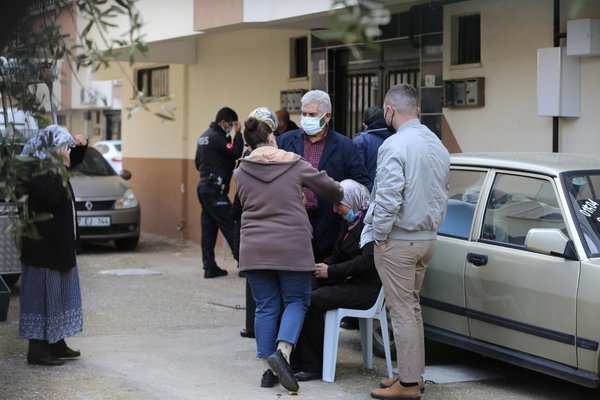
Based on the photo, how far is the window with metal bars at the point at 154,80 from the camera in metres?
17.0

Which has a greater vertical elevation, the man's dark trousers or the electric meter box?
the electric meter box

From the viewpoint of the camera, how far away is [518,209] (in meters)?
6.61

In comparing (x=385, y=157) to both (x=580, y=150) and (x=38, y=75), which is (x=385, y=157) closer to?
(x=38, y=75)

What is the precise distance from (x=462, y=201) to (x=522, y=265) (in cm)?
95

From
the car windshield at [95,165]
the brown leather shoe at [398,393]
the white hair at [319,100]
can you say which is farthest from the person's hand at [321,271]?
the car windshield at [95,165]

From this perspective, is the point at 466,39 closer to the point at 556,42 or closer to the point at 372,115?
the point at 556,42

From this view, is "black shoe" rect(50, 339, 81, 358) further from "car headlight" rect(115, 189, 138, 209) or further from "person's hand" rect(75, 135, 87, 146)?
"car headlight" rect(115, 189, 138, 209)

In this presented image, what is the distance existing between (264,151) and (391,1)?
416cm

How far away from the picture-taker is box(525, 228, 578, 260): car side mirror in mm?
5953

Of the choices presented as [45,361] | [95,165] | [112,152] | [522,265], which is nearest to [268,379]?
[45,361]

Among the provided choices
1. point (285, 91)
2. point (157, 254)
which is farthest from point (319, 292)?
point (157, 254)

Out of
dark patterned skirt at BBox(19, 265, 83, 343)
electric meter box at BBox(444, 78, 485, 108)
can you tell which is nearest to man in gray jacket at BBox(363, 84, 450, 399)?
dark patterned skirt at BBox(19, 265, 83, 343)

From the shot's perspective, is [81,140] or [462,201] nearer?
[462,201]

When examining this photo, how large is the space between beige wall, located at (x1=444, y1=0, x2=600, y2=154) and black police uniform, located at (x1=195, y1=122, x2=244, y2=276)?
8.85ft
